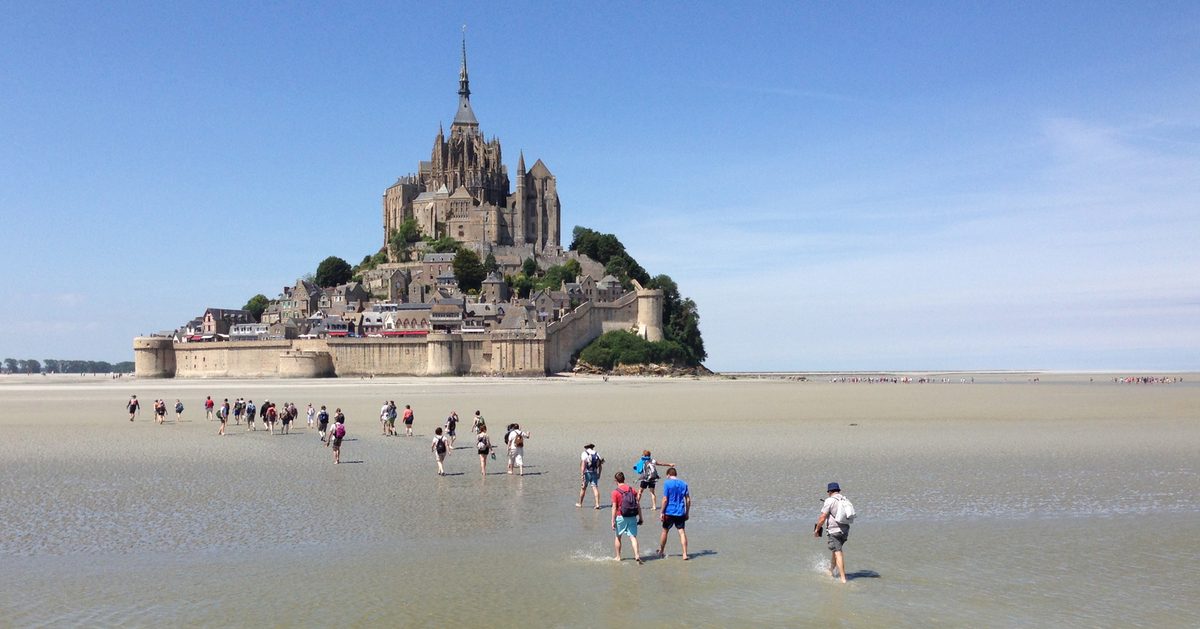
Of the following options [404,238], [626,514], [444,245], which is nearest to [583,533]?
[626,514]

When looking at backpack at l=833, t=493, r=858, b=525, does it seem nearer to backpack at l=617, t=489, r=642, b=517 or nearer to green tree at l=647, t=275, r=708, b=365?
backpack at l=617, t=489, r=642, b=517

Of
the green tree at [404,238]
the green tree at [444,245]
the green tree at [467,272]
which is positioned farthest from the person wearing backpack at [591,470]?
the green tree at [404,238]

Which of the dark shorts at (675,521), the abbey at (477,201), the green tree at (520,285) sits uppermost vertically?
the abbey at (477,201)

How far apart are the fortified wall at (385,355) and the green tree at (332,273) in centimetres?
2634

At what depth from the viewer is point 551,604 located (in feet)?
31.2

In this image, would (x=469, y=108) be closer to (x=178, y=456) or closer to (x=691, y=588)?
(x=178, y=456)

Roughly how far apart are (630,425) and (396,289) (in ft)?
234

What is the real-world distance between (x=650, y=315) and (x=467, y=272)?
2155 cm

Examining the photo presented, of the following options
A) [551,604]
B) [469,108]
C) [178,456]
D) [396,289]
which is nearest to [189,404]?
[178,456]

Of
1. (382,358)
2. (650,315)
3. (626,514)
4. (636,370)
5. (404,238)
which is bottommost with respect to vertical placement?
(626,514)

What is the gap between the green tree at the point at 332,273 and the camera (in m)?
108

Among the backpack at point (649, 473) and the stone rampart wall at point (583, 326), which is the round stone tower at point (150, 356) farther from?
the backpack at point (649, 473)

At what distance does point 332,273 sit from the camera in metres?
108

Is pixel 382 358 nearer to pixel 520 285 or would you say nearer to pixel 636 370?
pixel 636 370
